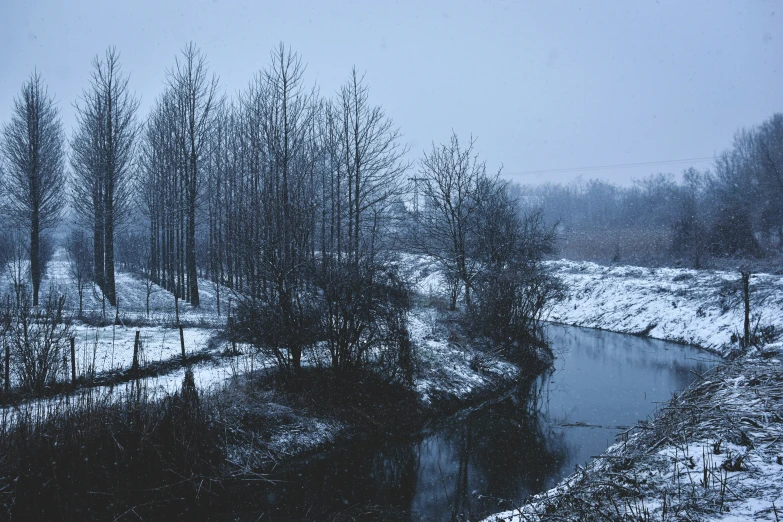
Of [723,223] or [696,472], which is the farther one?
[723,223]

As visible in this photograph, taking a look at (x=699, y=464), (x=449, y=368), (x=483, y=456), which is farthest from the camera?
(x=449, y=368)

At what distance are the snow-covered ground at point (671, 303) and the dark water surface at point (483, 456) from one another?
3785 millimetres

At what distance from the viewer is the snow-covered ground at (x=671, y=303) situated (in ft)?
57.9

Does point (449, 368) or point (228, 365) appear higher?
Answer: point (228, 365)

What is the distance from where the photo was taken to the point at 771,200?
3841 cm

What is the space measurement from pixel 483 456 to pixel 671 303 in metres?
15.9

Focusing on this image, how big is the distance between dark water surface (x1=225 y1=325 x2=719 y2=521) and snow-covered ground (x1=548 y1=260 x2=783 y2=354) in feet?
12.4

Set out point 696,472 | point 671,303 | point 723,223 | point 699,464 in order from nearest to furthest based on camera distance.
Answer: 1. point 696,472
2. point 699,464
3. point 671,303
4. point 723,223

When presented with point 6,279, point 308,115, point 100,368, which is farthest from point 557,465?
point 6,279

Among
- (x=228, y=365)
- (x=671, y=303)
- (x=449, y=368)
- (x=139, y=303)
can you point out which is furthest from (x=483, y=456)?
(x=139, y=303)

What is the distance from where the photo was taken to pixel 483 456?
9.52 meters

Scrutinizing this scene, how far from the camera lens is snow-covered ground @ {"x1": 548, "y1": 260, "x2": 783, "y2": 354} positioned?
1766 centimetres

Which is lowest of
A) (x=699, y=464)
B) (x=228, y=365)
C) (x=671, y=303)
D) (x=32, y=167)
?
(x=228, y=365)

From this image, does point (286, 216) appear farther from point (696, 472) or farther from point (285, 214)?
point (696, 472)
